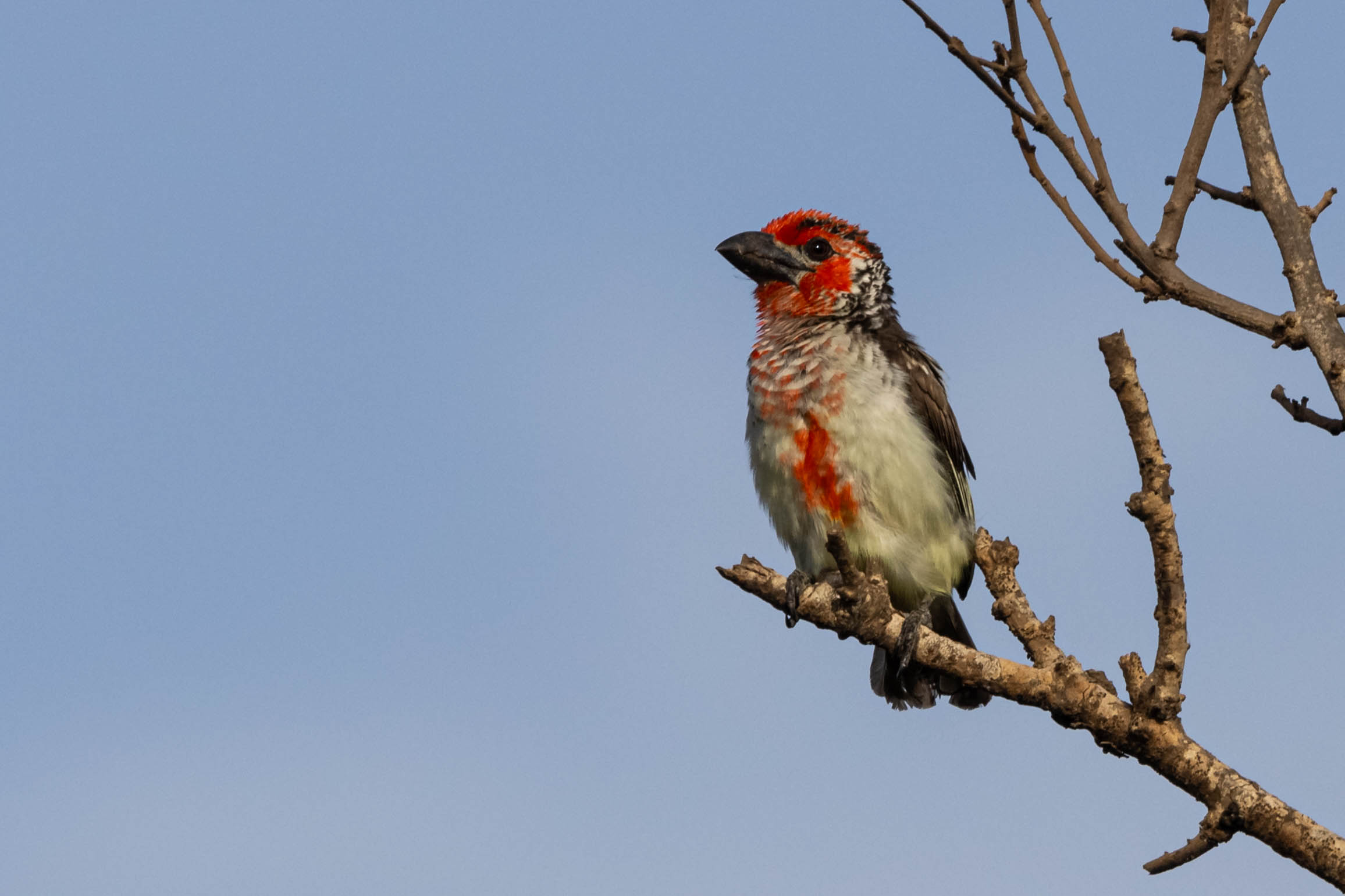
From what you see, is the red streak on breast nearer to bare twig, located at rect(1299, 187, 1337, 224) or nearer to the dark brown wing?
the dark brown wing

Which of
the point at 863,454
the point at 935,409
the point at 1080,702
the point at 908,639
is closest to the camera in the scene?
the point at 1080,702

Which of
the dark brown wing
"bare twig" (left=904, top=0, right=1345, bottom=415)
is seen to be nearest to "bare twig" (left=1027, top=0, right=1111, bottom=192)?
"bare twig" (left=904, top=0, right=1345, bottom=415)

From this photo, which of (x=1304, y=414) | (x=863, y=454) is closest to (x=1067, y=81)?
(x=1304, y=414)

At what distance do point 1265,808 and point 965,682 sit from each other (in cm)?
99

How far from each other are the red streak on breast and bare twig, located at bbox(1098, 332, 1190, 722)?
2.01 meters

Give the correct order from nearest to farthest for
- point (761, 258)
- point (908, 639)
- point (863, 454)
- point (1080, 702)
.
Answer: point (1080, 702)
point (908, 639)
point (863, 454)
point (761, 258)

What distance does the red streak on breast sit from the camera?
596 centimetres

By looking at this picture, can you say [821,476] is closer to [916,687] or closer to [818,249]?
[916,687]

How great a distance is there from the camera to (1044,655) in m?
4.35

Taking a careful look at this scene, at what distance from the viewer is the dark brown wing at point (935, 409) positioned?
6.32 m

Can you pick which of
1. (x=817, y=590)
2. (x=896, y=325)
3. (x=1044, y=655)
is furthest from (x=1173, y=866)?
(x=896, y=325)

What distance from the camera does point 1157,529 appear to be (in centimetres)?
400

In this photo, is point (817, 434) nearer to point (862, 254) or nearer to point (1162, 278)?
point (862, 254)

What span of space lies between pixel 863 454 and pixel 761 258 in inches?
53.3
